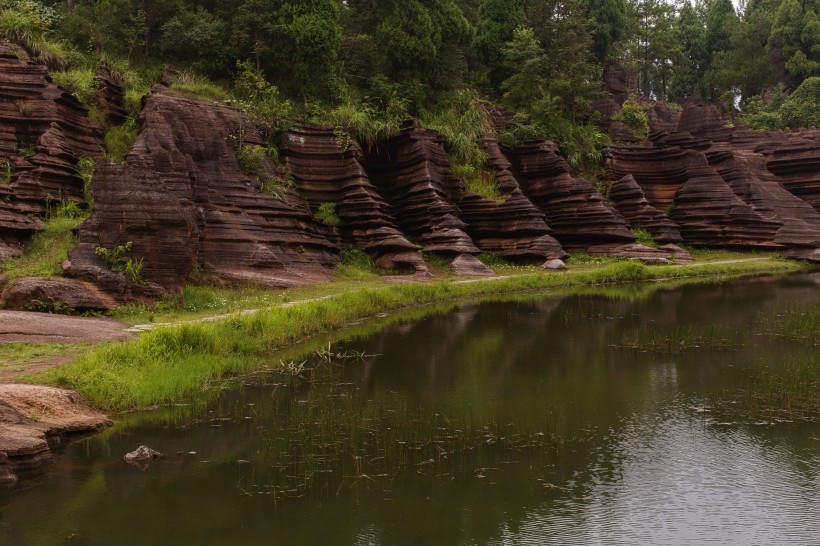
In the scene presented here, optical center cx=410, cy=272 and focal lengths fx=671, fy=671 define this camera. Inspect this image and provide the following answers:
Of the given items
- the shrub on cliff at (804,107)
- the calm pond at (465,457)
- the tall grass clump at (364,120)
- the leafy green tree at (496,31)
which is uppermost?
the leafy green tree at (496,31)

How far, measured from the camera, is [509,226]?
34875 mm

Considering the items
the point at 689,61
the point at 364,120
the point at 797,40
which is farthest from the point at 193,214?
the point at 689,61

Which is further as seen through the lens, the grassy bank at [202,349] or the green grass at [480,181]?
the green grass at [480,181]

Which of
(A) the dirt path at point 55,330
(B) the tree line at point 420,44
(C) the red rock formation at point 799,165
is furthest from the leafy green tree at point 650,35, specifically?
(A) the dirt path at point 55,330

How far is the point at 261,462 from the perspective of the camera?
9.09 m

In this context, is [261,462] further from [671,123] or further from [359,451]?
[671,123]

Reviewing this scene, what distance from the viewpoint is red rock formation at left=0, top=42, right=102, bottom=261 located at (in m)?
21.9

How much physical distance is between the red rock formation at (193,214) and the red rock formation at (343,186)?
187 cm

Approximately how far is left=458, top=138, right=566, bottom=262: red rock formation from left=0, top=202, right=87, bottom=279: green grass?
63.2ft

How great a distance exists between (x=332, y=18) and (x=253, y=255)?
15.9 metres

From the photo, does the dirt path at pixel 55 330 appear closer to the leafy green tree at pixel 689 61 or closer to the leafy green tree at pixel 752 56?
the leafy green tree at pixel 752 56

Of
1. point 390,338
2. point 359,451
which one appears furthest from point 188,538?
point 390,338

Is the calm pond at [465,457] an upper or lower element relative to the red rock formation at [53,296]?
lower

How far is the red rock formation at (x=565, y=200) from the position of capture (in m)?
36.5
